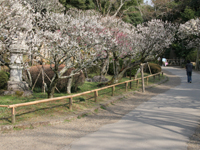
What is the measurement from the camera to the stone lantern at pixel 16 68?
392 inches

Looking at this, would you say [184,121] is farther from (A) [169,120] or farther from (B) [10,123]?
(B) [10,123]

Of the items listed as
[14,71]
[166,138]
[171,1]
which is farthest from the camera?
[171,1]

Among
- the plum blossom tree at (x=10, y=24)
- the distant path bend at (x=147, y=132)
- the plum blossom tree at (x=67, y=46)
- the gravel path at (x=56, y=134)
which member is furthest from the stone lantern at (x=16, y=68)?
the distant path bend at (x=147, y=132)

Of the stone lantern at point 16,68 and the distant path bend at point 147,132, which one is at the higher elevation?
the stone lantern at point 16,68

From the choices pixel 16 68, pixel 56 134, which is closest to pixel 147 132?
pixel 56 134

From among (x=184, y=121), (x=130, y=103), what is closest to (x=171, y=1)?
(x=130, y=103)

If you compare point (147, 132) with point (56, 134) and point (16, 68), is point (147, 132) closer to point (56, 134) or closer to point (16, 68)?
point (56, 134)

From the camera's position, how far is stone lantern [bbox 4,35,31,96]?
9945 mm

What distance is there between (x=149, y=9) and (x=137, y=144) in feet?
124

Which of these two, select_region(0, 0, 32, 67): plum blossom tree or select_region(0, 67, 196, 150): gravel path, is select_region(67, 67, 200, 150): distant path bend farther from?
select_region(0, 0, 32, 67): plum blossom tree

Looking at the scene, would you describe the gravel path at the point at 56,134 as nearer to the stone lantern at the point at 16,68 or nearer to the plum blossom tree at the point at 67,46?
the plum blossom tree at the point at 67,46

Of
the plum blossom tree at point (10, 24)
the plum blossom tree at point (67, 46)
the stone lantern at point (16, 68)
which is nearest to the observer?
the plum blossom tree at point (67, 46)

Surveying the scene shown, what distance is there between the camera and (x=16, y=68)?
10383 mm

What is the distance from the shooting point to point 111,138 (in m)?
4.86
